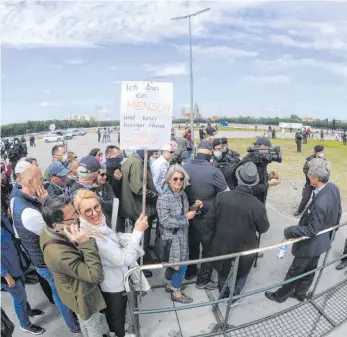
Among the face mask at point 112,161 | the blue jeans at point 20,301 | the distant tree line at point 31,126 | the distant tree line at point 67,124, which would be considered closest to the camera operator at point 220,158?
the face mask at point 112,161

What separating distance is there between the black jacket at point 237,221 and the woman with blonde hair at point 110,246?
106 cm

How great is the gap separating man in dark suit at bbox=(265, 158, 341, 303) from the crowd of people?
0.4 inches

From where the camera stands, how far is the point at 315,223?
3320 millimetres

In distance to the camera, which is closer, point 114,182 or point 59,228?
point 59,228

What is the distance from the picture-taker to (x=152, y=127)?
3.33 metres

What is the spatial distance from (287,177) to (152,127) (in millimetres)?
9792

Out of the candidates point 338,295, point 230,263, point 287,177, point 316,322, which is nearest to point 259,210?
point 230,263

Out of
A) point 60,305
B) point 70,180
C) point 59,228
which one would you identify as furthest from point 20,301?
point 70,180

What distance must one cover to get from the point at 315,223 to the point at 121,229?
2791 mm

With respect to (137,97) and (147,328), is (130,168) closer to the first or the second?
(137,97)

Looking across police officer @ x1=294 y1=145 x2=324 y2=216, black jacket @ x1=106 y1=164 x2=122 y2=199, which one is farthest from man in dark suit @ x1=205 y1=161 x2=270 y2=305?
police officer @ x1=294 y1=145 x2=324 y2=216

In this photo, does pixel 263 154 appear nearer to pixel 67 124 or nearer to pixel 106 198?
pixel 106 198

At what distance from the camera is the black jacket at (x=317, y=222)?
131 inches

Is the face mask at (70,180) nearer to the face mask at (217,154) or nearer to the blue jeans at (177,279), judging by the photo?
the blue jeans at (177,279)
